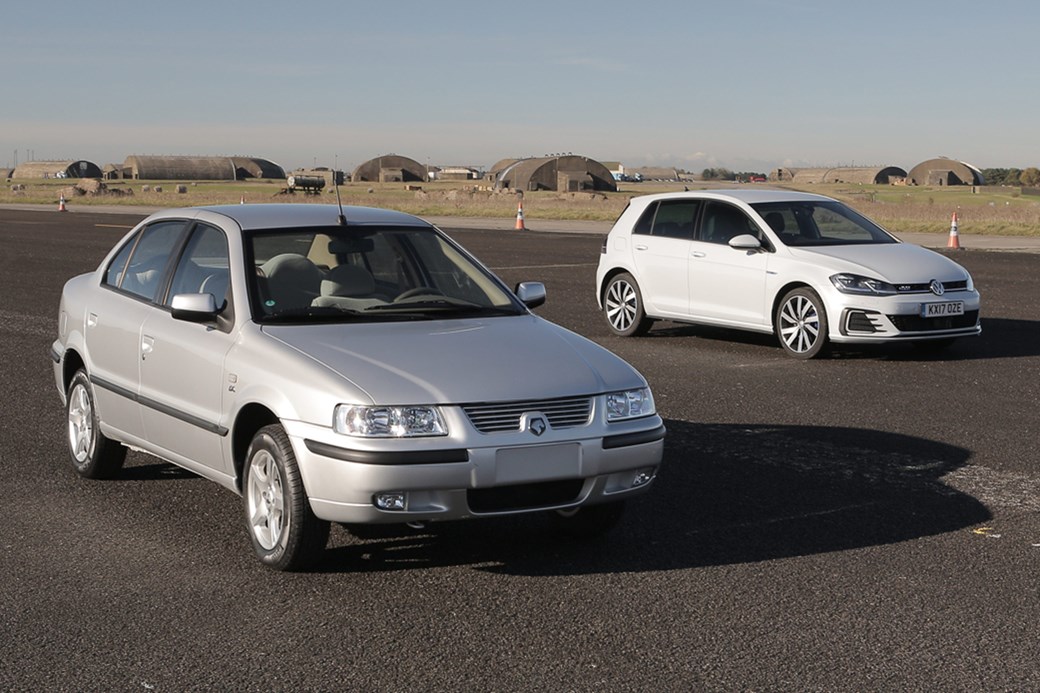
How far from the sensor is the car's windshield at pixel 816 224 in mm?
13938

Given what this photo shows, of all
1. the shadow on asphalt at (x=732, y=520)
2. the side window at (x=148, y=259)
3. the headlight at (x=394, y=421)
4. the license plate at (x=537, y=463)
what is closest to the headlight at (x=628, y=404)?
the license plate at (x=537, y=463)

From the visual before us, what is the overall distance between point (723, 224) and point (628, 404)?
8699 mm

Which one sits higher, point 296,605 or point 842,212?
point 842,212

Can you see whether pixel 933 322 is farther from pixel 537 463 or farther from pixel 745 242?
pixel 537 463

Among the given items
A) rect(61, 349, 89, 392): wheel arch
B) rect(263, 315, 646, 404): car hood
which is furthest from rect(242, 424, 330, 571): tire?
rect(61, 349, 89, 392): wheel arch

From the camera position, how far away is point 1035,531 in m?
6.69

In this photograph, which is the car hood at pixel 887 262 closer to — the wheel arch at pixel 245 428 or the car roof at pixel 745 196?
the car roof at pixel 745 196

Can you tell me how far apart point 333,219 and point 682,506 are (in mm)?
2313

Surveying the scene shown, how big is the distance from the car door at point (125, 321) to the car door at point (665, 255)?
7.71 m

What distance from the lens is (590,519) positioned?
6.42m

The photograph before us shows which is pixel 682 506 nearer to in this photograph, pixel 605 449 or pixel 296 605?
pixel 605 449

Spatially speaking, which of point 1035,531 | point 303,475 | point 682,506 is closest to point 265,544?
point 303,475

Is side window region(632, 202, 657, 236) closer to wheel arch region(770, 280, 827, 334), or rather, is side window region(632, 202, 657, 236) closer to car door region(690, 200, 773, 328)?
car door region(690, 200, 773, 328)

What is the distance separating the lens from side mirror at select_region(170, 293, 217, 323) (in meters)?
6.41
